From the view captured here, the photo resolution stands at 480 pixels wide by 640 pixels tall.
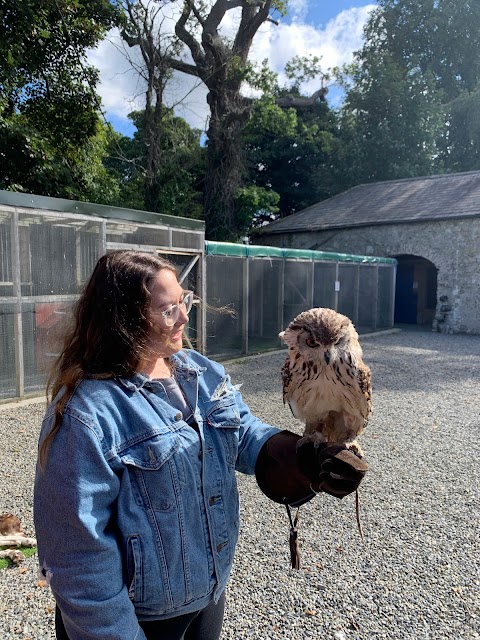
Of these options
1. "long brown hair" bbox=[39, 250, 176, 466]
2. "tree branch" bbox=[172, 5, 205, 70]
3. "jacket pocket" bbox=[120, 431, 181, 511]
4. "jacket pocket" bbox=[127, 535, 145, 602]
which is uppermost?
"tree branch" bbox=[172, 5, 205, 70]

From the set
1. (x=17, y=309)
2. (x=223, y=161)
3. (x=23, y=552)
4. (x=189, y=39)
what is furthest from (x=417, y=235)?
(x=23, y=552)

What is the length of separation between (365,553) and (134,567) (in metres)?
2.74

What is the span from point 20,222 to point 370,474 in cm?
607

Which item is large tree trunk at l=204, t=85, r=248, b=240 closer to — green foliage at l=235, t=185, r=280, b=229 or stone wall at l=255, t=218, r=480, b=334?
green foliage at l=235, t=185, r=280, b=229

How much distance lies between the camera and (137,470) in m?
1.37

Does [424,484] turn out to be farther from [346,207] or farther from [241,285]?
[346,207]

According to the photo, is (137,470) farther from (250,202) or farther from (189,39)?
(189,39)

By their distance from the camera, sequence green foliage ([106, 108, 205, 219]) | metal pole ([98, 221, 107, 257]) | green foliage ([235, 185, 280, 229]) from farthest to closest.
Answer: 1. green foliage ([235, 185, 280, 229])
2. green foliage ([106, 108, 205, 219])
3. metal pole ([98, 221, 107, 257])

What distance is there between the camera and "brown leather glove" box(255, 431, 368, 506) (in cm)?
171

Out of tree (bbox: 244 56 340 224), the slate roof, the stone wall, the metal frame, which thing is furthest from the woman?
tree (bbox: 244 56 340 224)

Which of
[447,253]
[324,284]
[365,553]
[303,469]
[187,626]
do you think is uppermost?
[447,253]

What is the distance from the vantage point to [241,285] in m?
11.3

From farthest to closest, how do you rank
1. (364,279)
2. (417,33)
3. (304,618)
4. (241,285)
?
(417,33), (364,279), (241,285), (304,618)

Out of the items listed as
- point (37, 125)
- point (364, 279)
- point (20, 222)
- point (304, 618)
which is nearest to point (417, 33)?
point (364, 279)
